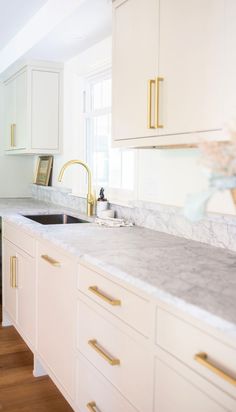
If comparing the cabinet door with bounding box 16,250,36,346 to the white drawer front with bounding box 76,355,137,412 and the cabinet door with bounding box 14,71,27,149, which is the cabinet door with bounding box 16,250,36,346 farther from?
the cabinet door with bounding box 14,71,27,149

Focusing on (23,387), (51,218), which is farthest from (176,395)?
(51,218)

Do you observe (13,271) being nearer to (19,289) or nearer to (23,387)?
(19,289)

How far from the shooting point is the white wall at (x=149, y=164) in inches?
91.2

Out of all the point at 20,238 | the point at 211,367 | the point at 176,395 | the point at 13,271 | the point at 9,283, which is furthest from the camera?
the point at 9,283

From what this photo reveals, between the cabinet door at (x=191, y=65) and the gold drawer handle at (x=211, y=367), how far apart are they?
821mm

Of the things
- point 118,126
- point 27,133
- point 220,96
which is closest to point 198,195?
point 220,96

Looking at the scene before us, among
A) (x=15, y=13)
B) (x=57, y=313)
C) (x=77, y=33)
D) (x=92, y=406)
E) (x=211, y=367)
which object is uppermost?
(x=15, y=13)

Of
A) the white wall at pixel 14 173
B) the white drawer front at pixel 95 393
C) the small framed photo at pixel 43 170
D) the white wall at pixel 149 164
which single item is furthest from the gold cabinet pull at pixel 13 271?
the white wall at pixel 14 173

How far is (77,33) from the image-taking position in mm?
3191

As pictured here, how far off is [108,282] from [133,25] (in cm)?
127

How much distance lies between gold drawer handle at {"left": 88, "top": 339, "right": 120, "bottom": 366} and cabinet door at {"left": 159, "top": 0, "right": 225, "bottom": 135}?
0.91 metres

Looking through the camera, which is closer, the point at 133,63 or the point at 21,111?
the point at 133,63

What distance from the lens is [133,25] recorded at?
89.5 inches

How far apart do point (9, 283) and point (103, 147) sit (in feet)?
4.06
